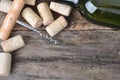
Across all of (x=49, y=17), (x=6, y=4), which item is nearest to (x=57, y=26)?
(x=49, y=17)

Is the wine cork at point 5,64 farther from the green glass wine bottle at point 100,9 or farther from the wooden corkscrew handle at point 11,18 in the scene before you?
the green glass wine bottle at point 100,9

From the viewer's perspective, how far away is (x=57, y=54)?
833 mm

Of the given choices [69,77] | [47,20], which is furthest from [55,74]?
[47,20]

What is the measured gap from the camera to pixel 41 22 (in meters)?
0.84

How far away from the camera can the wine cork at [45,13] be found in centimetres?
82

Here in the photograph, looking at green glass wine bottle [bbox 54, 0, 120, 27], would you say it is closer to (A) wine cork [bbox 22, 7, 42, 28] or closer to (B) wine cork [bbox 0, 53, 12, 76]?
(A) wine cork [bbox 22, 7, 42, 28]

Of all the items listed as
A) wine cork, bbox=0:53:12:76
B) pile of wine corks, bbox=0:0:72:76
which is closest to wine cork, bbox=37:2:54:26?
pile of wine corks, bbox=0:0:72:76

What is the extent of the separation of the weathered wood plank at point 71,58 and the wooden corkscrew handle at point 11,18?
0.18 feet

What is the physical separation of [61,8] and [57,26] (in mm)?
51

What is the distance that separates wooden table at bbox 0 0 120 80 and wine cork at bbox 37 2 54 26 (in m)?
0.03

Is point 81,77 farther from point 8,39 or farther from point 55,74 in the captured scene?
point 8,39

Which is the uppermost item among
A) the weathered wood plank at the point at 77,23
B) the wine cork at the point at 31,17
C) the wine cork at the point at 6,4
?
the wine cork at the point at 6,4

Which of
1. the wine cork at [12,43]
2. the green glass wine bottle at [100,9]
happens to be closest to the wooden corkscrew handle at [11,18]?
the wine cork at [12,43]

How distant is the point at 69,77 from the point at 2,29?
22cm
